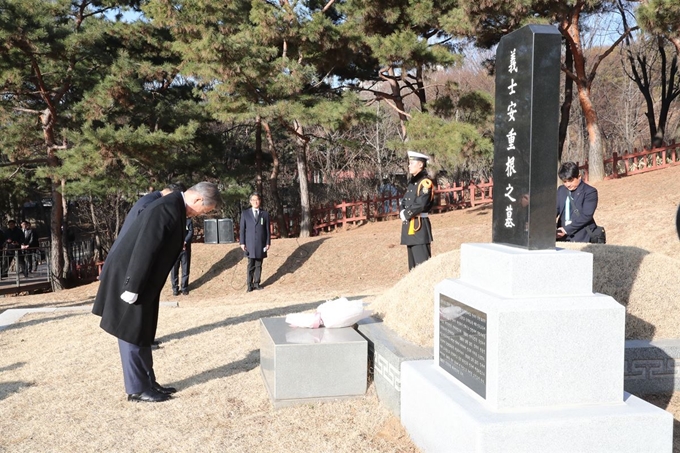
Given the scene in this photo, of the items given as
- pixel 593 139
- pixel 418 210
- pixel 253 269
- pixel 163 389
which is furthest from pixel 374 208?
pixel 163 389

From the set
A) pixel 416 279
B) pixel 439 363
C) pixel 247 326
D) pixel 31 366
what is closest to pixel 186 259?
pixel 247 326

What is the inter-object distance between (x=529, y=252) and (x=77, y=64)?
49.1 ft

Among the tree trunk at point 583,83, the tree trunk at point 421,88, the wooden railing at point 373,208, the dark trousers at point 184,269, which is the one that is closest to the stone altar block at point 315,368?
the dark trousers at point 184,269

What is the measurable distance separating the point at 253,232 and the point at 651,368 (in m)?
8.20

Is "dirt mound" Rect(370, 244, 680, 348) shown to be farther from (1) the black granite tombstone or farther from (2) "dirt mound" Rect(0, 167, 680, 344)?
(1) the black granite tombstone

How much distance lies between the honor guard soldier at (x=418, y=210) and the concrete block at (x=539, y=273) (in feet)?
12.4

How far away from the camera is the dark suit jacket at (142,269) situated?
Result: 4223 millimetres

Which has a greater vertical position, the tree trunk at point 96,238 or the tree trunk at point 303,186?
the tree trunk at point 303,186

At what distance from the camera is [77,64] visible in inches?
613

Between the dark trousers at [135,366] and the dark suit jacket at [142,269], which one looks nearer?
the dark suit jacket at [142,269]

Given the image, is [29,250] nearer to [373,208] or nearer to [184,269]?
[184,269]

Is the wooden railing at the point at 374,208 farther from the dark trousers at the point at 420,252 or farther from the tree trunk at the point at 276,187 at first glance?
the dark trousers at the point at 420,252

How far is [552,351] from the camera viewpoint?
10.1ft

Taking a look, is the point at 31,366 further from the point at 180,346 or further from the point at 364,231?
the point at 364,231
